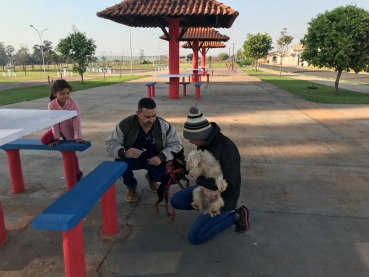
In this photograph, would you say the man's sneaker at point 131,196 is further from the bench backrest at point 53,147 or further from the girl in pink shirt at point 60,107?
the girl in pink shirt at point 60,107

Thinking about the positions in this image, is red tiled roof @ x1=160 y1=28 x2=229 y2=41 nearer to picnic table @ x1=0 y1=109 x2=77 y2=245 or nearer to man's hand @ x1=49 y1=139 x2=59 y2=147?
man's hand @ x1=49 y1=139 x2=59 y2=147

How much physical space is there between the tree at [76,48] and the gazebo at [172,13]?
11296mm

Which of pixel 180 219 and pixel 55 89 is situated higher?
pixel 55 89

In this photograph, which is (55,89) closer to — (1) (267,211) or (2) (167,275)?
(2) (167,275)

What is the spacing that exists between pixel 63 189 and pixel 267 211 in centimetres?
250

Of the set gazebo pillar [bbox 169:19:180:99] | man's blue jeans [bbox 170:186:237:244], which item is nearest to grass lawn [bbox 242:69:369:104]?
gazebo pillar [bbox 169:19:180:99]

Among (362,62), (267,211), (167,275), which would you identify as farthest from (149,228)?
(362,62)

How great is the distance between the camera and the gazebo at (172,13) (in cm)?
1145

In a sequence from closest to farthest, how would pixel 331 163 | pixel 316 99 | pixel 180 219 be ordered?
pixel 180 219, pixel 331 163, pixel 316 99

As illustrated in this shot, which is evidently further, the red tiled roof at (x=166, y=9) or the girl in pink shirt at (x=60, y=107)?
the red tiled roof at (x=166, y=9)

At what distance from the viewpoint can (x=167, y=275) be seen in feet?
7.82

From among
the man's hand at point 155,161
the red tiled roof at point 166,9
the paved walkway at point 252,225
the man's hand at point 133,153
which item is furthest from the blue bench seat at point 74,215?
the red tiled roof at point 166,9

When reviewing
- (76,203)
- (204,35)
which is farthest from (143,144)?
(204,35)

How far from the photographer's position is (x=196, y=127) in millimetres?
2551
